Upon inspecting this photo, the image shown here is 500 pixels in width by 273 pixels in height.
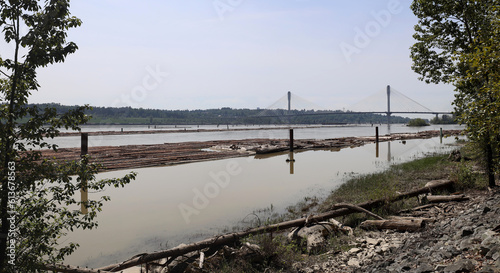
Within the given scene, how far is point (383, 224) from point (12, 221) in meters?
8.37

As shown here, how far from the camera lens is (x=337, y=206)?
9969 mm

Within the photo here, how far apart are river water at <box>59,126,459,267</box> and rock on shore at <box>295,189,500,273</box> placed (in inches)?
176

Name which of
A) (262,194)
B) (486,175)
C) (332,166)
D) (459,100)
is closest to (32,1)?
(262,194)

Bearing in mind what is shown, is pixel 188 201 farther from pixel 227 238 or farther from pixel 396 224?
pixel 396 224

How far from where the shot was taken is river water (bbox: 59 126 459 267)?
9.52 meters

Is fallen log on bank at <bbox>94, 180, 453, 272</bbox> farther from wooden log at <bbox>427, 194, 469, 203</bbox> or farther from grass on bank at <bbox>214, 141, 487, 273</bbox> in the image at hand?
wooden log at <bbox>427, 194, 469, 203</bbox>

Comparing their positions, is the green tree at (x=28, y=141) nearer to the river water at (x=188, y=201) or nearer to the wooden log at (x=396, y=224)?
the river water at (x=188, y=201)

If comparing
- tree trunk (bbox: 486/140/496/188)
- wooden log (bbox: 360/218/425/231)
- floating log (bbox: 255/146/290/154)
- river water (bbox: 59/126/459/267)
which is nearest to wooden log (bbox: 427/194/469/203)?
tree trunk (bbox: 486/140/496/188)

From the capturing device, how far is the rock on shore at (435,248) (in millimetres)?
4965

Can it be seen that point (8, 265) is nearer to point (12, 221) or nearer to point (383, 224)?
point (12, 221)

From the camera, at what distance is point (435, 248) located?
19.9 ft

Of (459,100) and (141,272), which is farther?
(459,100)

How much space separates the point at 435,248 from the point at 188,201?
10529 millimetres

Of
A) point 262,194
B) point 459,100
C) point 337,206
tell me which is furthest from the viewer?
point 262,194
